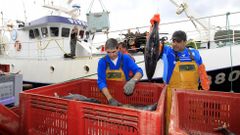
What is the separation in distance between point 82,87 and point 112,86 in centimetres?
47

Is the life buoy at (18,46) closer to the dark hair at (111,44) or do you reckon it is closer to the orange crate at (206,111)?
the dark hair at (111,44)

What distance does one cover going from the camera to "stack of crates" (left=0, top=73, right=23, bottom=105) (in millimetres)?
2910

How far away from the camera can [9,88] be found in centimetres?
301

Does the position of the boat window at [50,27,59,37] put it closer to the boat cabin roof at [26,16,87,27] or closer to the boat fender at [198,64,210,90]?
the boat cabin roof at [26,16,87,27]

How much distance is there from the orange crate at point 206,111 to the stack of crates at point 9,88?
2.04 meters

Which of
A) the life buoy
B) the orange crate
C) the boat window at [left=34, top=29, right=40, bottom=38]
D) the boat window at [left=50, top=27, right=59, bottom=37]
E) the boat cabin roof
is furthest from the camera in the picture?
the life buoy

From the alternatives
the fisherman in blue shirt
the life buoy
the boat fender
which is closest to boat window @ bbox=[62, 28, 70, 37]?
the life buoy

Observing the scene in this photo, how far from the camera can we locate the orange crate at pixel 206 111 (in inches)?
87.0

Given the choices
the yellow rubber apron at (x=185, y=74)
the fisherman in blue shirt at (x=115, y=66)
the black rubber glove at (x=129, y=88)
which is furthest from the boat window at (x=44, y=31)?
the black rubber glove at (x=129, y=88)

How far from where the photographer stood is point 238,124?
221cm

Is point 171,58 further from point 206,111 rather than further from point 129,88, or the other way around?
point 206,111

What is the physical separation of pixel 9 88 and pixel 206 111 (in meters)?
2.36

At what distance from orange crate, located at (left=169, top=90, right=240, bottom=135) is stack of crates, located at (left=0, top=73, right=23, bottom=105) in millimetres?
2042

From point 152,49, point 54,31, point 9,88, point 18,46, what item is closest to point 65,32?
point 54,31
